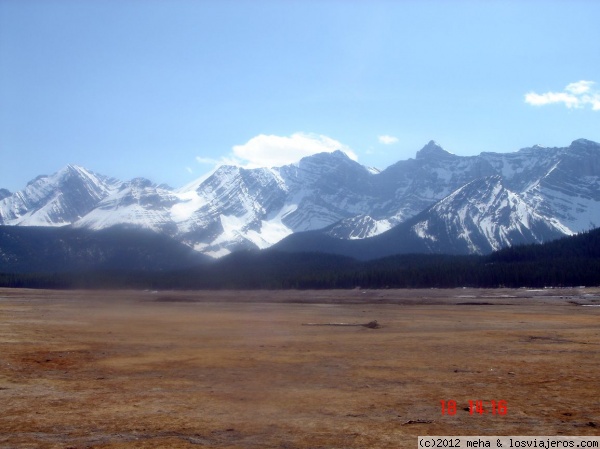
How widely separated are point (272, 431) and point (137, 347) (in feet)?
69.4

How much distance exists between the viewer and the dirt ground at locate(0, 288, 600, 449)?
669 inches

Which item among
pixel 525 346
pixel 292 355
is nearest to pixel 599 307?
pixel 525 346

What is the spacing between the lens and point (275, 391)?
2256 cm

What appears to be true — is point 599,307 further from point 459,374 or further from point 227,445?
point 227,445

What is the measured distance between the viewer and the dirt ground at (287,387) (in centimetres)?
1698
